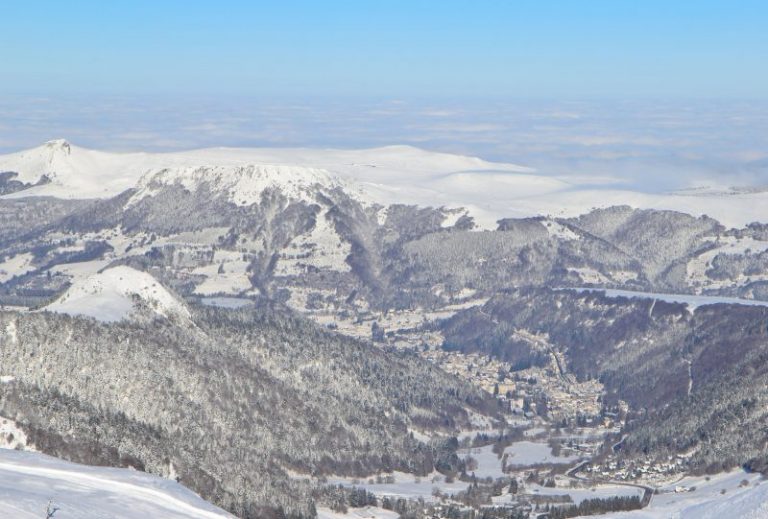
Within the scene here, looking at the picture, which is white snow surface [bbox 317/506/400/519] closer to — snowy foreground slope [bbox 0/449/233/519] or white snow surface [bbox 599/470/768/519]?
white snow surface [bbox 599/470/768/519]

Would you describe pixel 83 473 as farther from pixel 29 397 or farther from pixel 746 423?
pixel 746 423

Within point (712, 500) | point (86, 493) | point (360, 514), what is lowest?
point (360, 514)

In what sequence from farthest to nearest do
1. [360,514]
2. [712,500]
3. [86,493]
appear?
[360,514] < [712,500] < [86,493]

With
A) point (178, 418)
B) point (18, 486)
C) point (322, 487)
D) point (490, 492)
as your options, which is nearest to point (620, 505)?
point (490, 492)

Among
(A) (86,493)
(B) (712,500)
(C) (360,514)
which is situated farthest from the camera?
(C) (360,514)

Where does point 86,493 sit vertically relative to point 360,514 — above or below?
above

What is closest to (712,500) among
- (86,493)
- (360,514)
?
(360,514)

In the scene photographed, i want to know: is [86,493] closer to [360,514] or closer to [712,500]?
[360,514]

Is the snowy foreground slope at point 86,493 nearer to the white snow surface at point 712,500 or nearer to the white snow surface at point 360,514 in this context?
the white snow surface at point 360,514
